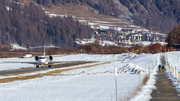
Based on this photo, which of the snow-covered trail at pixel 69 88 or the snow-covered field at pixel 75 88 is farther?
the snow-covered trail at pixel 69 88

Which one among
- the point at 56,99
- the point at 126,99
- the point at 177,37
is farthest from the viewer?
the point at 177,37

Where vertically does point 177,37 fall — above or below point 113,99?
above

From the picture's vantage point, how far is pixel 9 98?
19.2 m

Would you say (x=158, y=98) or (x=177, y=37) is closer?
(x=158, y=98)

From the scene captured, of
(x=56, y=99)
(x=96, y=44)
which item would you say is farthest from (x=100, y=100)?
(x=96, y=44)

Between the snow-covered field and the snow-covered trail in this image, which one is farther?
the snow-covered trail

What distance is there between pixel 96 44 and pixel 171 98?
6679 inches

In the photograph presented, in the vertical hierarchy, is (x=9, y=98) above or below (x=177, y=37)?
below

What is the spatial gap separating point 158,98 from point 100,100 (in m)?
3.71

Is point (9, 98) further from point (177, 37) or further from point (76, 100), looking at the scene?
point (177, 37)

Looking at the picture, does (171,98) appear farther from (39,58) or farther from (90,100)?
(39,58)

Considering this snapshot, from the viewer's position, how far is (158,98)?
17.9 m

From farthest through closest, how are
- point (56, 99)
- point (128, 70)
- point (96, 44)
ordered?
point (96, 44) → point (128, 70) → point (56, 99)


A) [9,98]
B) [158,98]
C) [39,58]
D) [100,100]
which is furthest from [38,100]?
[39,58]
